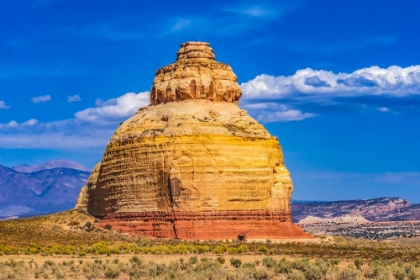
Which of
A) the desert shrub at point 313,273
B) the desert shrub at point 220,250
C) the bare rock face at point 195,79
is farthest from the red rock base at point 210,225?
the desert shrub at point 313,273

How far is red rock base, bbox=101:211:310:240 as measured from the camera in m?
70.4

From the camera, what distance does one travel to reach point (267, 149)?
246 ft

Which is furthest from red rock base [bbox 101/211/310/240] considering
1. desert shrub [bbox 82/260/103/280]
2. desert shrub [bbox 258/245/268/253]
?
desert shrub [bbox 82/260/103/280]

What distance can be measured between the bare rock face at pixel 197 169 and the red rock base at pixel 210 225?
0.26 ft

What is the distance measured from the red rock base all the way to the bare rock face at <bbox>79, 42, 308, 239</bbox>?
0.08 m

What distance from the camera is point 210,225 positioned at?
2778 inches

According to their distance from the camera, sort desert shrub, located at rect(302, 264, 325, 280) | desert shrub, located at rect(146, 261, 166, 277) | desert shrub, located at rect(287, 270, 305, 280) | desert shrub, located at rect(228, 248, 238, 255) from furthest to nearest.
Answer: desert shrub, located at rect(228, 248, 238, 255) < desert shrub, located at rect(146, 261, 166, 277) < desert shrub, located at rect(302, 264, 325, 280) < desert shrub, located at rect(287, 270, 305, 280)

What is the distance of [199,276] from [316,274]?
5.71m

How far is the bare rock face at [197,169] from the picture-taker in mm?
71188

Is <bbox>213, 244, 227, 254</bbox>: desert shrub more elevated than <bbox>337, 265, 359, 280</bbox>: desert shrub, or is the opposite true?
<bbox>213, 244, 227, 254</bbox>: desert shrub

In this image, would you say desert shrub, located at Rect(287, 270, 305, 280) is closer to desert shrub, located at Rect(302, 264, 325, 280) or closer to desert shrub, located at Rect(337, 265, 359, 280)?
desert shrub, located at Rect(302, 264, 325, 280)

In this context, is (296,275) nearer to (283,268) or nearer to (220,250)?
(283,268)

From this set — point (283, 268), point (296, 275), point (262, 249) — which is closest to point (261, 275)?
point (296, 275)

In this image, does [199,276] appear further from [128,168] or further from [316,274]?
[128,168]
